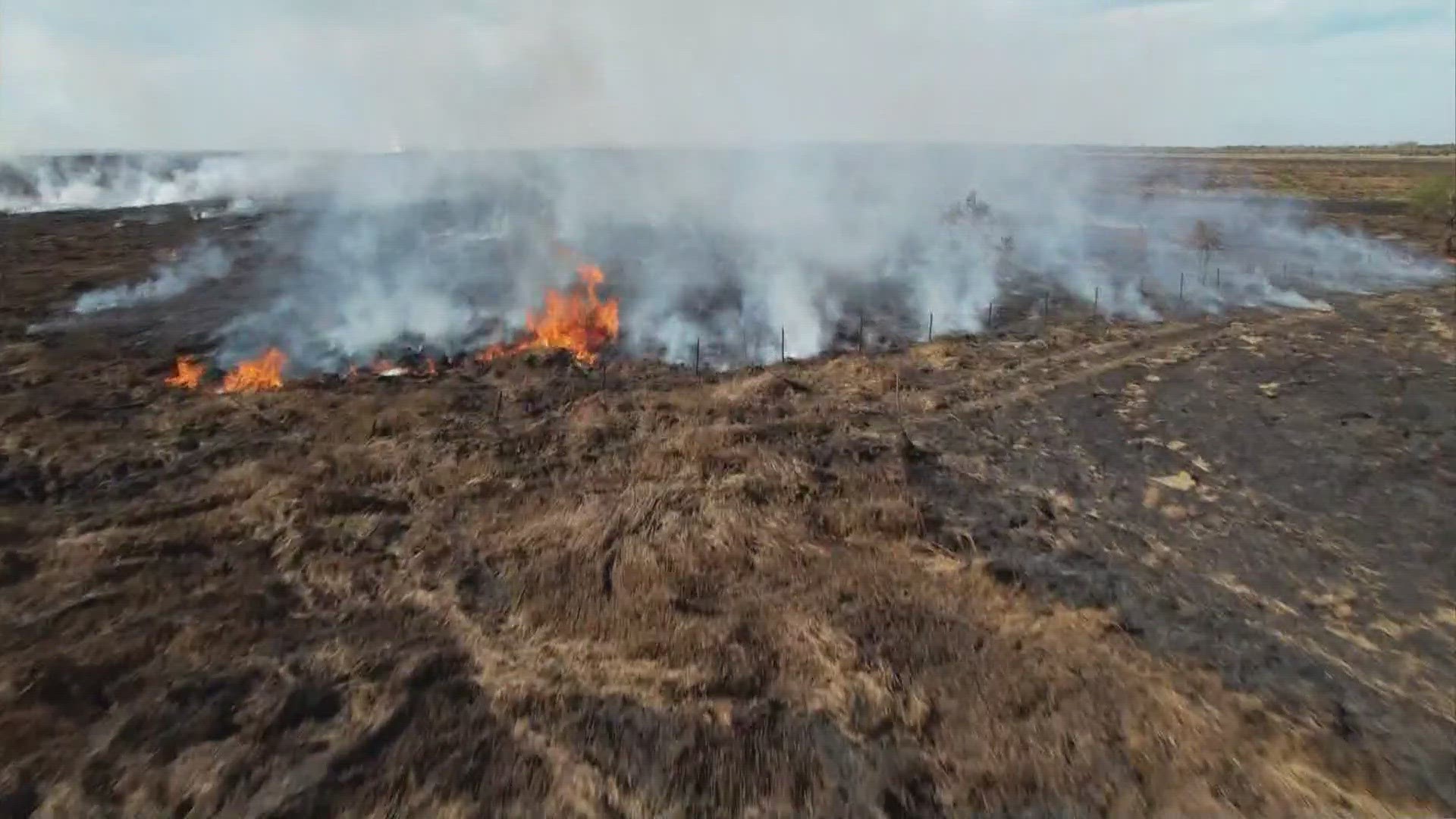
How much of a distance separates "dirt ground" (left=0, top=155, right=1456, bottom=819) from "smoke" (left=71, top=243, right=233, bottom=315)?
33.2 ft

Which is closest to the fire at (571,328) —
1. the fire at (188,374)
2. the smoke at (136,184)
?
the fire at (188,374)

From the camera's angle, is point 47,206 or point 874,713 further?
point 47,206

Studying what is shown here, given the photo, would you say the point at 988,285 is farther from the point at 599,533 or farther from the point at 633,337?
the point at 599,533

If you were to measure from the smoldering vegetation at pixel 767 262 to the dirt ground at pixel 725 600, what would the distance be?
4788 mm

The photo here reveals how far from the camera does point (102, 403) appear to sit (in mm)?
14766

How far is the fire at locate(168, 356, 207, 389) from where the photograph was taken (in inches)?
627

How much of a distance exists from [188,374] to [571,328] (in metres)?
8.13

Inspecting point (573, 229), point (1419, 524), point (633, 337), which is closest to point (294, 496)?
point (633, 337)

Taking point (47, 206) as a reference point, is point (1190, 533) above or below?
below

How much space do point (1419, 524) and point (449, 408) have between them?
15.0 meters

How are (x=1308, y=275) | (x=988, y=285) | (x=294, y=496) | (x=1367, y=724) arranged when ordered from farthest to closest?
(x=1308, y=275) → (x=988, y=285) → (x=294, y=496) → (x=1367, y=724)

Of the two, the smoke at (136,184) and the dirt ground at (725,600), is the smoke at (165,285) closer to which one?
the dirt ground at (725,600)

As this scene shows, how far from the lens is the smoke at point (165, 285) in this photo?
24.0 m

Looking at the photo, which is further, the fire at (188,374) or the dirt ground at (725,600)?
the fire at (188,374)
